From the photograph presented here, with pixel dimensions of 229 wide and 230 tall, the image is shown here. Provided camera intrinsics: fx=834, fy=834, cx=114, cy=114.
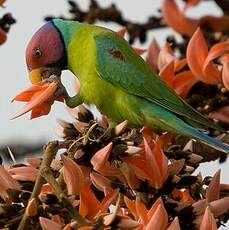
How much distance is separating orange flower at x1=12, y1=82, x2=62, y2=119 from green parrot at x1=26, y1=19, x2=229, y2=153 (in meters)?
0.16

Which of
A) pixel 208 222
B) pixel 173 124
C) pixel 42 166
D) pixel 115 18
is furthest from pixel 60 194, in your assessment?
pixel 115 18

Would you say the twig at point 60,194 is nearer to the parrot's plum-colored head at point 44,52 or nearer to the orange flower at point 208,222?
the orange flower at point 208,222

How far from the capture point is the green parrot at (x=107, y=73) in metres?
1.62

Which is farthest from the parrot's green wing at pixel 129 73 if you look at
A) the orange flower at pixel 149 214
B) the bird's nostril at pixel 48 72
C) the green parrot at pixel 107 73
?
the orange flower at pixel 149 214

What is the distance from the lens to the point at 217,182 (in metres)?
1.26

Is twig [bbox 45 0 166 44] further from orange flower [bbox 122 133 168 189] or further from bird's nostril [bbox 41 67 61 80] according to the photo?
orange flower [bbox 122 133 168 189]

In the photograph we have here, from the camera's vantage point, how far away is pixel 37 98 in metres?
1.31

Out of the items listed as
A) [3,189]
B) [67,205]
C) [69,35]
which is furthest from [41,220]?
[69,35]

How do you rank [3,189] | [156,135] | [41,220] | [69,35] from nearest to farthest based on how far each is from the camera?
[41,220], [3,189], [156,135], [69,35]

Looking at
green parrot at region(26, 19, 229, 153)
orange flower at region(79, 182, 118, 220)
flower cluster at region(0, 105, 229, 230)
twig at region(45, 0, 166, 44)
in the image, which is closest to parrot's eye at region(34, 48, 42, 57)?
green parrot at region(26, 19, 229, 153)

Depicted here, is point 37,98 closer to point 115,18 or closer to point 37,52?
point 37,52

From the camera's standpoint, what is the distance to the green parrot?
162cm

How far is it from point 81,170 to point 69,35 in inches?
27.2

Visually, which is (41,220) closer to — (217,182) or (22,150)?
(217,182)
